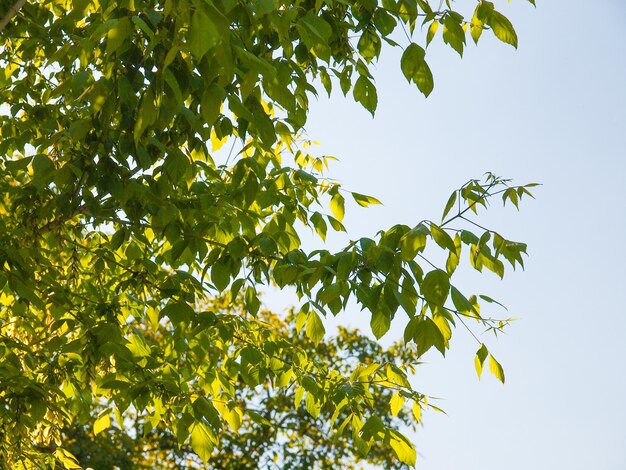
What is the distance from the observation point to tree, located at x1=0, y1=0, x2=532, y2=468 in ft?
7.55

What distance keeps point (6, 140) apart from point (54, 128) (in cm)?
70

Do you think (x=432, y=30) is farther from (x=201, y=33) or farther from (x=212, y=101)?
(x=201, y=33)

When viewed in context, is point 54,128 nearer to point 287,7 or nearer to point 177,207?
point 177,207

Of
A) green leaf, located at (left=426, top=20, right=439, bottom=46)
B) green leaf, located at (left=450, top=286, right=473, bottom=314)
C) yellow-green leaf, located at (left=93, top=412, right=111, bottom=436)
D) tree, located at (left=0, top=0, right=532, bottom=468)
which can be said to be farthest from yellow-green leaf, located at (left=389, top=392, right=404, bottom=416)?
yellow-green leaf, located at (left=93, top=412, right=111, bottom=436)

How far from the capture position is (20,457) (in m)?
3.52

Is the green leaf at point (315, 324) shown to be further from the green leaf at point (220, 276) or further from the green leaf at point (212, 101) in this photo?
the green leaf at point (212, 101)

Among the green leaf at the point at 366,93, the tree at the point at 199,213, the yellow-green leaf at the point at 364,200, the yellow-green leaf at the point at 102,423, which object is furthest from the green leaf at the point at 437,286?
the yellow-green leaf at the point at 102,423

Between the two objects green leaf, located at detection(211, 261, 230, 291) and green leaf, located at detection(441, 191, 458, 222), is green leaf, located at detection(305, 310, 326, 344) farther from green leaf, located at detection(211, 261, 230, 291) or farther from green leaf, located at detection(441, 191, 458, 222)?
green leaf, located at detection(441, 191, 458, 222)

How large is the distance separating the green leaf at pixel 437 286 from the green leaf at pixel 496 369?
2.01ft

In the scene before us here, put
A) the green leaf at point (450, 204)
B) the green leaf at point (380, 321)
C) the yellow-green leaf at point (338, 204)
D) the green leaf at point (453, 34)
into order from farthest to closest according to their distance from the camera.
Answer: the yellow-green leaf at point (338, 204) < the green leaf at point (453, 34) < the green leaf at point (450, 204) < the green leaf at point (380, 321)

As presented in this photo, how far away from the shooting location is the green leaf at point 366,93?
298cm

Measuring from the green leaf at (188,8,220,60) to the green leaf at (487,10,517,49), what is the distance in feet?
4.92

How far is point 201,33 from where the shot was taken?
1714 mm

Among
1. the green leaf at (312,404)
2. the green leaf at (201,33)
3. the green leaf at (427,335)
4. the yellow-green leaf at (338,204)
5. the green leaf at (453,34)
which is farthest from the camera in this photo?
the yellow-green leaf at (338,204)
